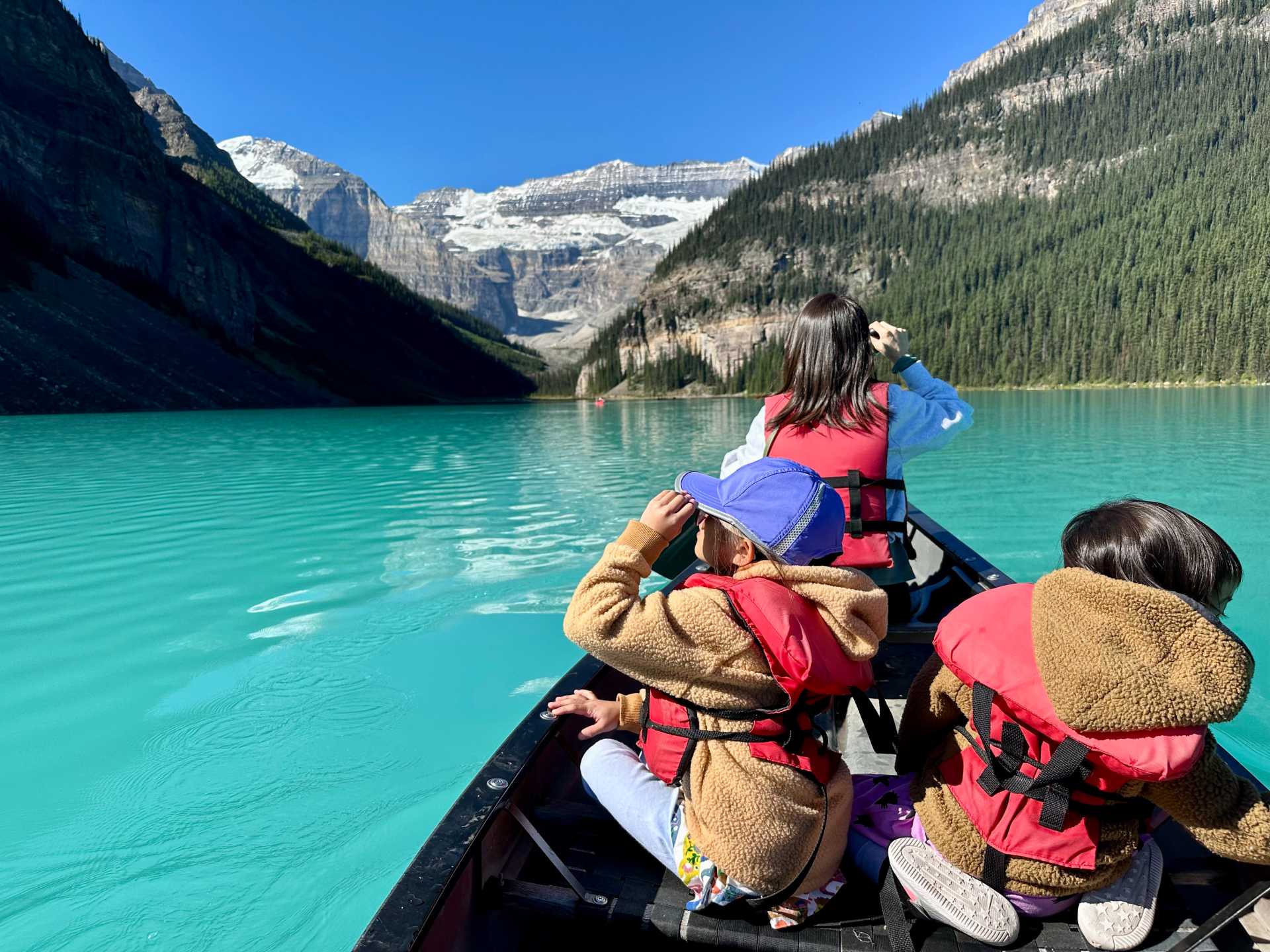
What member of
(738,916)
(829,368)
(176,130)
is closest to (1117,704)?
(738,916)

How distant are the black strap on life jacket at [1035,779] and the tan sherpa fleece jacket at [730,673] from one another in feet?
1.21

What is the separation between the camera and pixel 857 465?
403 centimetres

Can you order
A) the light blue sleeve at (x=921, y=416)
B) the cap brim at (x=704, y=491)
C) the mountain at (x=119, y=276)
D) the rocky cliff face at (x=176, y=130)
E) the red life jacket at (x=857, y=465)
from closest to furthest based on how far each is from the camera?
1. the cap brim at (x=704, y=491)
2. the red life jacket at (x=857, y=465)
3. the light blue sleeve at (x=921, y=416)
4. the mountain at (x=119, y=276)
5. the rocky cliff face at (x=176, y=130)

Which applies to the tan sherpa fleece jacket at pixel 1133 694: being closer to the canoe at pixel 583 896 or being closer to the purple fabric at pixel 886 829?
the purple fabric at pixel 886 829

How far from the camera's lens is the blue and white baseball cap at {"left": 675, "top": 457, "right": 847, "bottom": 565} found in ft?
7.21

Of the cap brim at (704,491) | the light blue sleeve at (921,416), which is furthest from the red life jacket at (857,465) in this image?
the cap brim at (704,491)

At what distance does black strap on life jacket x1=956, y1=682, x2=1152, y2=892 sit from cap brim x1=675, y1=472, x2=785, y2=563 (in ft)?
2.39

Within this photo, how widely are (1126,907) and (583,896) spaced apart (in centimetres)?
164

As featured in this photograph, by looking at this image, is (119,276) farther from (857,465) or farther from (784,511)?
(784,511)

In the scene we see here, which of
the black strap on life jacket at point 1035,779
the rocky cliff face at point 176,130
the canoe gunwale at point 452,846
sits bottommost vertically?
the canoe gunwale at point 452,846

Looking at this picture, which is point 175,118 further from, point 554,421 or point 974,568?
point 974,568

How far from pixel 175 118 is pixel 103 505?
204882 millimetres

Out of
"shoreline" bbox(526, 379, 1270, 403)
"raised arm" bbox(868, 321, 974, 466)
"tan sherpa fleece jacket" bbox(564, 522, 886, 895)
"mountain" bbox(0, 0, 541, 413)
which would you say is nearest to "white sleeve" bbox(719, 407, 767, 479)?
"raised arm" bbox(868, 321, 974, 466)

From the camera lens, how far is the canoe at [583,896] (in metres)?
2.10
